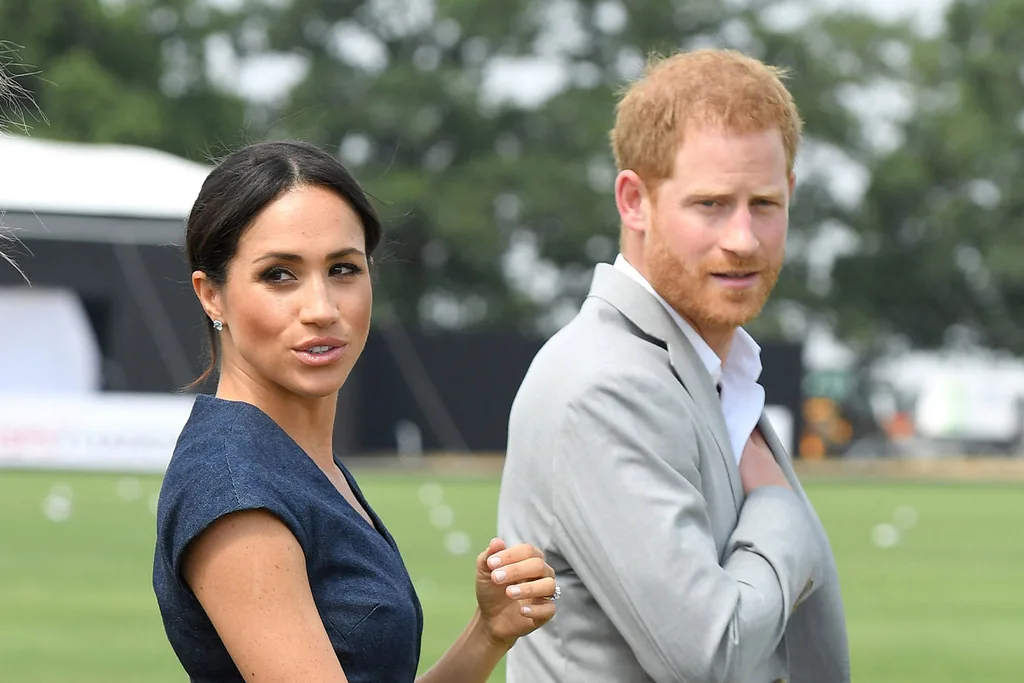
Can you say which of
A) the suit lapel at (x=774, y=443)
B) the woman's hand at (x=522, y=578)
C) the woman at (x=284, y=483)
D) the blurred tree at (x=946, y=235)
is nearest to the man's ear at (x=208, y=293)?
the woman at (x=284, y=483)

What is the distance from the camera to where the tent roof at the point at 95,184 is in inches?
1201

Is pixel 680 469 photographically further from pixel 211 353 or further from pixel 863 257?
pixel 863 257

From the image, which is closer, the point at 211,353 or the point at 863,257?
the point at 211,353

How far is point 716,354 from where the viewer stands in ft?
11.3

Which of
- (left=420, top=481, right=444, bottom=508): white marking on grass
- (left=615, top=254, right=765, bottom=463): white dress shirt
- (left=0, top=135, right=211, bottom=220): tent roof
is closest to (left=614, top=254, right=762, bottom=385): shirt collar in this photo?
(left=615, top=254, right=765, bottom=463): white dress shirt

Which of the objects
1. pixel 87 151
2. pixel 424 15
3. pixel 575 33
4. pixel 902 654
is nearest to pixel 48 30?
pixel 424 15

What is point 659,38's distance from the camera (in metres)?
55.4

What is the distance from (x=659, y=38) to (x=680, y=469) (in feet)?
175

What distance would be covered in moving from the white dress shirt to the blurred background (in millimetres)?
15849

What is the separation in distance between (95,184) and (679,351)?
29.6 meters

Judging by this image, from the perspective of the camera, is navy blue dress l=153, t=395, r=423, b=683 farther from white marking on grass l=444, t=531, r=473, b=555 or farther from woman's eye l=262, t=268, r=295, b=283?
white marking on grass l=444, t=531, r=473, b=555

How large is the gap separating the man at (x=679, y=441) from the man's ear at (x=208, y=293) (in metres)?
0.66

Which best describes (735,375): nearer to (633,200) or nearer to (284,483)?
(633,200)

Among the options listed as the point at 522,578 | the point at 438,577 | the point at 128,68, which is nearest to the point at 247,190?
the point at 522,578
